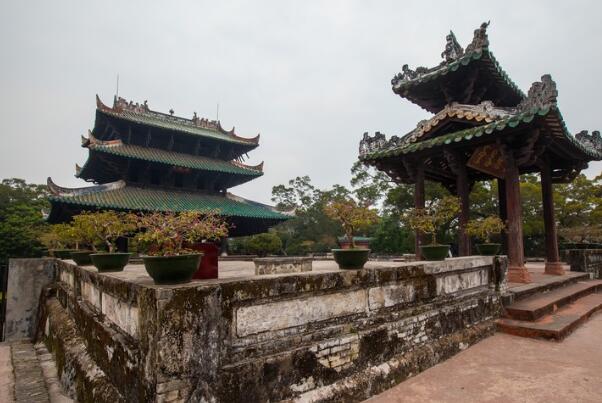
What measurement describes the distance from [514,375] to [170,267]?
4388 mm

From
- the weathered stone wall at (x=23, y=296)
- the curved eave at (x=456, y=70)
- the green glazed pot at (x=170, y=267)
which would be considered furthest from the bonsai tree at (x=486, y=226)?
the weathered stone wall at (x=23, y=296)

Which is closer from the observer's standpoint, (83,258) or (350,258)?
(350,258)

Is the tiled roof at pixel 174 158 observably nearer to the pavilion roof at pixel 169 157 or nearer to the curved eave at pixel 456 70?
the pavilion roof at pixel 169 157

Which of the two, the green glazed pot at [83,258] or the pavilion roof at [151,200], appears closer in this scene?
the green glazed pot at [83,258]

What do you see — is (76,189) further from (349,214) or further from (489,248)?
(489,248)

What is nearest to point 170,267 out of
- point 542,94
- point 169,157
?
→ point 542,94

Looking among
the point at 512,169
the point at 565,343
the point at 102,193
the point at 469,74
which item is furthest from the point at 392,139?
the point at 102,193

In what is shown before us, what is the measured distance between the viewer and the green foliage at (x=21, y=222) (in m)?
27.6

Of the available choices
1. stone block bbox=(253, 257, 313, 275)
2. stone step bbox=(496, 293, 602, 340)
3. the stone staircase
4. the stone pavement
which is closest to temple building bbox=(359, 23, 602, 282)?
the stone staircase

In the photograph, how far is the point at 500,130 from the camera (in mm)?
7355

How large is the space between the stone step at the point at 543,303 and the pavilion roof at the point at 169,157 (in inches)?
675

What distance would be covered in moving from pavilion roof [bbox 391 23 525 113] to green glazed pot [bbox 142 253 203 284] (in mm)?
8432

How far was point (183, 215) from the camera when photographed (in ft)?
11.5

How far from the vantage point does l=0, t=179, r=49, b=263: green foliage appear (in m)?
27.6
